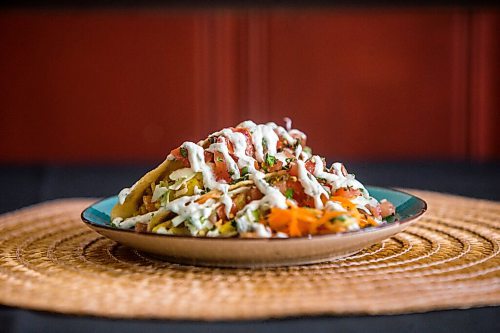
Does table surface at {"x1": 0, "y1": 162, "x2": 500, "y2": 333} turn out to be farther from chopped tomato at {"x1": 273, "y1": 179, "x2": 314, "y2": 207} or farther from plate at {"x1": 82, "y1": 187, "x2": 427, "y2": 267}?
chopped tomato at {"x1": 273, "y1": 179, "x2": 314, "y2": 207}

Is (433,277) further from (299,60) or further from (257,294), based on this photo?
(299,60)

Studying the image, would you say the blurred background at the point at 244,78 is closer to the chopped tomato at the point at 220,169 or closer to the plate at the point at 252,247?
the chopped tomato at the point at 220,169

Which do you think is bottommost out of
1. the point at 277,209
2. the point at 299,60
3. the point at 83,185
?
the point at 83,185

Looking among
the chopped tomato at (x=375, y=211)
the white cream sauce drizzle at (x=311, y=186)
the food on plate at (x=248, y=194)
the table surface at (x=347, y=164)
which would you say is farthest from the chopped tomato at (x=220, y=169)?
the table surface at (x=347, y=164)

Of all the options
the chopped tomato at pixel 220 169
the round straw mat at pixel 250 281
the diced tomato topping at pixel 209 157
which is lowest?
the round straw mat at pixel 250 281

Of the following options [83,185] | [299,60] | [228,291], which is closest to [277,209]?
[228,291]

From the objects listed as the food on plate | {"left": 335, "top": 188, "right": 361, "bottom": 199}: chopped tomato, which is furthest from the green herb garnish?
{"left": 335, "top": 188, "right": 361, "bottom": 199}: chopped tomato
